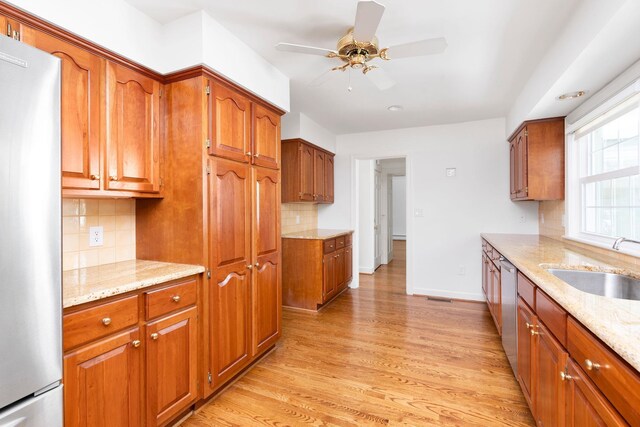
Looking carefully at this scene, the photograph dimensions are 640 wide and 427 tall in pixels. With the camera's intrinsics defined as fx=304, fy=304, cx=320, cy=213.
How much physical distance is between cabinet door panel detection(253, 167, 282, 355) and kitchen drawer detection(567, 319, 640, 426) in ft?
6.03

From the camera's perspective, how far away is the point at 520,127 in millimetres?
3117

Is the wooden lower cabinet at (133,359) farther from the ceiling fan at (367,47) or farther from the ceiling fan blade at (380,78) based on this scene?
the ceiling fan blade at (380,78)

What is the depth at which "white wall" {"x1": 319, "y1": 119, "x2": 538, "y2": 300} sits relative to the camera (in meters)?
3.88

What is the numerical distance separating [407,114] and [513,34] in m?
1.70

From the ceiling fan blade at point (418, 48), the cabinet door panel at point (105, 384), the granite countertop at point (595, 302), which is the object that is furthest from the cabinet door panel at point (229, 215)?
the granite countertop at point (595, 302)

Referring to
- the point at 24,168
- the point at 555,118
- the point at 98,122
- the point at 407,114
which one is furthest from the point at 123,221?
the point at 555,118

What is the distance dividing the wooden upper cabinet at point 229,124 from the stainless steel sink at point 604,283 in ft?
6.90

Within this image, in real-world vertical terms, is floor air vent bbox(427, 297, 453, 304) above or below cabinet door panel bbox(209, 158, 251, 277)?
below

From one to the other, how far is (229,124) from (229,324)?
1.34 m

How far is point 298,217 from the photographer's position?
421 cm

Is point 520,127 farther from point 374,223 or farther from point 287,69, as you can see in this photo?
point 374,223

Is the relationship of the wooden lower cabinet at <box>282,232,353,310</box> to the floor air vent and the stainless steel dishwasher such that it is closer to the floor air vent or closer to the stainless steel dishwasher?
the floor air vent

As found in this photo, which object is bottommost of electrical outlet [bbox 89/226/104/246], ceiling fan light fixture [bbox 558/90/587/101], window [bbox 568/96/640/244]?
electrical outlet [bbox 89/226/104/246]

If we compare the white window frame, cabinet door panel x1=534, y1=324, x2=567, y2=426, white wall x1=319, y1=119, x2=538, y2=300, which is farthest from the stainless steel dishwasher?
white wall x1=319, y1=119, x2=538, y2=300
